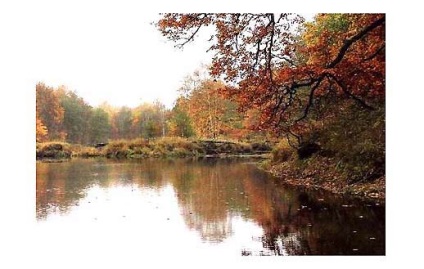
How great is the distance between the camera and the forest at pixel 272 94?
25.5ft

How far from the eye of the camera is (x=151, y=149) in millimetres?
9484

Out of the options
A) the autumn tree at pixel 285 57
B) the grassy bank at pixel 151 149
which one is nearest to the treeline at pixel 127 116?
the grassy bank at pixel 151 149

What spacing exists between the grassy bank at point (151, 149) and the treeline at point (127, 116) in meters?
0.14

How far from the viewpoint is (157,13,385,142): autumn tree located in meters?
7.66

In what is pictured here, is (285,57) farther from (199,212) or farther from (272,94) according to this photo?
(199,212)

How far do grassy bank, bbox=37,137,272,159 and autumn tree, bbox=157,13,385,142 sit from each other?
1788mm

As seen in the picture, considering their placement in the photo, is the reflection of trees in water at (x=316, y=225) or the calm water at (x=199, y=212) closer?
the reflection of trees in water at (x=316, y=225)

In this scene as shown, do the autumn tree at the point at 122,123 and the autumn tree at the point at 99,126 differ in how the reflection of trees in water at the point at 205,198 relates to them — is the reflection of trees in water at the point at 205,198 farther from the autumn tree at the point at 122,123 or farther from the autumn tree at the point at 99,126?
the autumn tree at the point at 99,126

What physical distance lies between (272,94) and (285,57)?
62 centimetres

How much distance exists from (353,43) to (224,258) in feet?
13.0

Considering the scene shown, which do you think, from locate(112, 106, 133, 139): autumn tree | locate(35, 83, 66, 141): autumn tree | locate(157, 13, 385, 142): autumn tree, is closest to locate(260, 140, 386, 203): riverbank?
locate(157, 13, 385, 142): autumn tree

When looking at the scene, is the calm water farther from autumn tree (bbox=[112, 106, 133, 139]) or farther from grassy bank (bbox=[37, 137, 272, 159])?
autumn tree (bbox=[112, 106, 133, 139])

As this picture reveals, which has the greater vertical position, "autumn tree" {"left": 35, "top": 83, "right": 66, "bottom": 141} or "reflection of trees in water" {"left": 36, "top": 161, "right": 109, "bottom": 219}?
"autumn tree" {"left": 35, "top": 83, "right": 66, "bottom": 141}

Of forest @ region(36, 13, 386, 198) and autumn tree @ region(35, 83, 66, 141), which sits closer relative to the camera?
forest @ region(36, 13, 386, 198)
